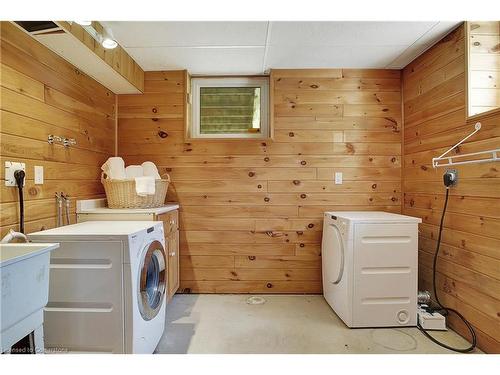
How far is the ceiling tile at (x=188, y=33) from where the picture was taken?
202cm

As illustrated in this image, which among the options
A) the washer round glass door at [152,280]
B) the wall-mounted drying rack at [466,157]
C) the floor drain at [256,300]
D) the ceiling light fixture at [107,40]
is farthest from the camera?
the floor drain at [256,300]

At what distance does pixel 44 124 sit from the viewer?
183 cm

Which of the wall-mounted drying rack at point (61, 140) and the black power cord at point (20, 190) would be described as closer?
the black power cord at point (20, 190)

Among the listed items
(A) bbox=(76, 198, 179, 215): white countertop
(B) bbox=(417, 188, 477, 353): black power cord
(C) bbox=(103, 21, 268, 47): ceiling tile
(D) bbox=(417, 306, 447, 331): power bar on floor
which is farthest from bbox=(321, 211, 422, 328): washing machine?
(C) bbox=(103, 21, 268, 47): ceiling tile

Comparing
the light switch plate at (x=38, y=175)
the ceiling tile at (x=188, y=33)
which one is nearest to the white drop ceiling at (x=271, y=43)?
the ceiling tile at (x=188, y=33)

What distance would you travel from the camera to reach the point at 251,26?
204cm

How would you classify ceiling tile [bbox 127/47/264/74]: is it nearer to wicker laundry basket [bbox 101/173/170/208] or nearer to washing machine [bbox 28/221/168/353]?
wicker laundry basket [bbox 101/173/170/208]

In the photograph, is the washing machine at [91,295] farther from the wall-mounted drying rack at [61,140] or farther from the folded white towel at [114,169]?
the folded white towel at [114,169]

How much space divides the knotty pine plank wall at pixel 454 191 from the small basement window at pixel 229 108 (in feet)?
4.62

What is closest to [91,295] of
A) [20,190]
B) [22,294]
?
[22,294]

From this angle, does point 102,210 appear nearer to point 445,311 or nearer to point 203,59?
point 203,59
